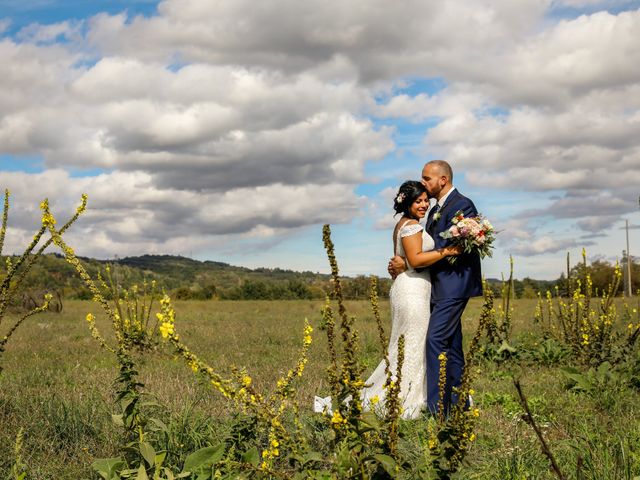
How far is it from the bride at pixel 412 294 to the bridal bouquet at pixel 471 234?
0.30 metres

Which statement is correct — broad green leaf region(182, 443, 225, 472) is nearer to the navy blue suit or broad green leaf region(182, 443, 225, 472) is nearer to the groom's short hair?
the navy blue suit

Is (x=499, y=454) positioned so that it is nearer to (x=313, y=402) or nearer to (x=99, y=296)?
(x=313, y=402)

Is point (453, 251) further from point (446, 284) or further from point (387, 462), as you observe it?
point (387, 462)

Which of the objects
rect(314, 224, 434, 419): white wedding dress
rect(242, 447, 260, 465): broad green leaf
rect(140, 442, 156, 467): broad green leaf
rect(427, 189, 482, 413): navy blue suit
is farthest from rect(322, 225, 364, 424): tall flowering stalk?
rect(314, 224, 434, 419): white wedding dress

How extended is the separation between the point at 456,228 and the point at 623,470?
277 cm

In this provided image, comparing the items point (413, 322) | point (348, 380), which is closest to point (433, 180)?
point (413, 322)

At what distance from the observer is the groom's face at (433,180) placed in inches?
264

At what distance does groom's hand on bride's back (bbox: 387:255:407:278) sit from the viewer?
6949 mm

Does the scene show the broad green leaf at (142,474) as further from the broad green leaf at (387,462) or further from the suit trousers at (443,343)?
the suit trousers at (443,343)

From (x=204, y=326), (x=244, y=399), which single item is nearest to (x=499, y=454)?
(x=244, y=399)

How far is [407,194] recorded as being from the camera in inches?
266

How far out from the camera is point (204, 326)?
61.7 ft

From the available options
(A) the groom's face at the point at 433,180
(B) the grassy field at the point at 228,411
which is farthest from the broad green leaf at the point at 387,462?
(A) the groom's face at the point at 433,180

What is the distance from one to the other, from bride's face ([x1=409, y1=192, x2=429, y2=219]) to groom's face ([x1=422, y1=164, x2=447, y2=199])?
0.10 metres
